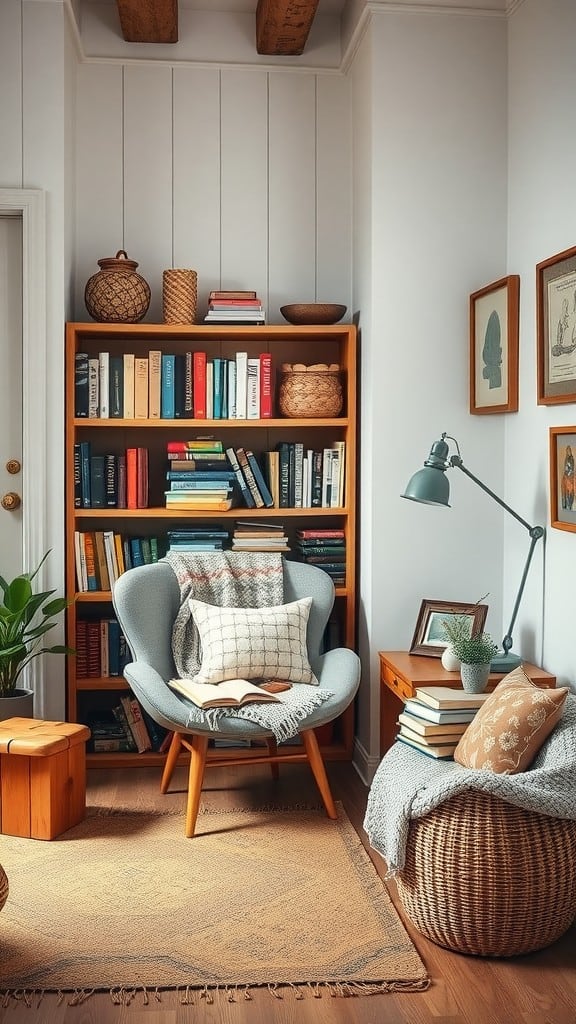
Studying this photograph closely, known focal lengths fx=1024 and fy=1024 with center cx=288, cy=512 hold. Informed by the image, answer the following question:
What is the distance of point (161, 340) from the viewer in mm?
4195

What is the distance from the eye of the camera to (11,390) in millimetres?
3895

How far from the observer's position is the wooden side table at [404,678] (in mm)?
3172

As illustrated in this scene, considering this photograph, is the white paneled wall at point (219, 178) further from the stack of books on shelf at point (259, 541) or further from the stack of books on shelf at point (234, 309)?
the stack of books on shelf at point (259, 541)

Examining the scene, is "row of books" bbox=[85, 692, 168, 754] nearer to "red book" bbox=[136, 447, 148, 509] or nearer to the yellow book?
"red book" bbox=[136, 447, 148, 509]

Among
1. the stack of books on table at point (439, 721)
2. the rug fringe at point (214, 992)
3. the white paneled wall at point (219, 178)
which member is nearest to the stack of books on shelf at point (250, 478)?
the white paneled wall at point (219, 178)

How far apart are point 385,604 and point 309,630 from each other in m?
0.30

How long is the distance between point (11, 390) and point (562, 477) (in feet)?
6.78

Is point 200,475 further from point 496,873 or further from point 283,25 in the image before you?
point 496,873

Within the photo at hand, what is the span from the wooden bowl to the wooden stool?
175 centimetres

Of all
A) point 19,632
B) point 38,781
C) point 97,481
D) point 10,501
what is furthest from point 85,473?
point 38,781

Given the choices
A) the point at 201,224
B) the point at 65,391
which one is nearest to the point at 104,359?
the point at 65,391

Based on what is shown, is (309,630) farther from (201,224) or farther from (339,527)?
(201,224)

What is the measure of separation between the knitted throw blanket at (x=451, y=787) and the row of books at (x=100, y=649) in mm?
1528

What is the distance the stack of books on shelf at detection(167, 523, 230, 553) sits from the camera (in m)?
3.99
